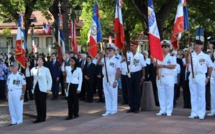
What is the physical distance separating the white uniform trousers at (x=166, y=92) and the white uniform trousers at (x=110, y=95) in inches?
59.3

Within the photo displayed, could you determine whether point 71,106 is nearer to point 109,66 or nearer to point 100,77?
point 109,66

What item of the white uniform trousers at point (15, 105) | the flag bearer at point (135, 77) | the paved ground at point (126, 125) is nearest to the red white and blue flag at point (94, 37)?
the flag bearer at point (135, 77)

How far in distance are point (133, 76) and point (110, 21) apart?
32.7 m

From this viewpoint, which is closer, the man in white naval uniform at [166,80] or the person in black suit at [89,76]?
the man in white naval uniform at [166,80]

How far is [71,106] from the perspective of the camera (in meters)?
11.4

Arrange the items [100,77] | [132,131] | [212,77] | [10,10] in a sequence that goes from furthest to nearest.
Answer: [10,10], [100,77], [212,77], [132,131]

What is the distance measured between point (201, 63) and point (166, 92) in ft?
4.29

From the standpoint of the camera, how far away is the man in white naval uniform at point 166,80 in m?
10.1

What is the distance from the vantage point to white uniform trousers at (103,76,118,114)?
438 inches

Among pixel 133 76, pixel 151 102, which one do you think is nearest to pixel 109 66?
pixel 133 76

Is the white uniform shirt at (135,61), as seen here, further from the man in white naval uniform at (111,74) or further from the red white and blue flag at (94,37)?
the red white and blue flag at (94,37)

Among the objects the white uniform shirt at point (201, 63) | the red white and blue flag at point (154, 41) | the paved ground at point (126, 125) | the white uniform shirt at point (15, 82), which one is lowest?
the paved ground at point (126, 125)

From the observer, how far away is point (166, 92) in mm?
10227

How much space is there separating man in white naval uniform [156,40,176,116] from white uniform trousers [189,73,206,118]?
0.66m
